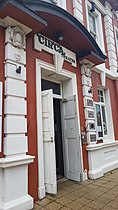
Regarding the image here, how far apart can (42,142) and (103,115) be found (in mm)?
3738

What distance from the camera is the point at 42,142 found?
3920mm

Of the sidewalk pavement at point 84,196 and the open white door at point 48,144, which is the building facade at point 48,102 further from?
the sidewalk pavement at point 84,196

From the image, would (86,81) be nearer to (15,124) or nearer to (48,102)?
(48,102)

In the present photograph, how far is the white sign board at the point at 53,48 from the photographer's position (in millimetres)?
4289

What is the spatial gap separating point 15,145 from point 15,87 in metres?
1.15

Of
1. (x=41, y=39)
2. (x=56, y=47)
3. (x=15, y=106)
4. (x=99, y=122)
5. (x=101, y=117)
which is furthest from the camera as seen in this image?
(x=101, y=117)

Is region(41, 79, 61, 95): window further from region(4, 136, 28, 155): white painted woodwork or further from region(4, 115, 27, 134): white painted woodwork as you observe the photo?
region(4, 136, 28, 155): white painted woodwork

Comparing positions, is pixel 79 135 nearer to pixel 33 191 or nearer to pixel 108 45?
pixel 33 191

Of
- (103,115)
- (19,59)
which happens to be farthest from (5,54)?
(103,115)

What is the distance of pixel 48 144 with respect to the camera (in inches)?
157

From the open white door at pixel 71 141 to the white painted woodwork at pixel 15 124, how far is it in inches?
72.3

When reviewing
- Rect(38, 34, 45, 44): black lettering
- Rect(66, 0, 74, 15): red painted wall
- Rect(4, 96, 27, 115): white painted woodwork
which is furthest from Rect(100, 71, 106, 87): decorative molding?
Rect(4, 96, 27, 115): white painted woodwork

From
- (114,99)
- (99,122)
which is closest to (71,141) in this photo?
(99,122)

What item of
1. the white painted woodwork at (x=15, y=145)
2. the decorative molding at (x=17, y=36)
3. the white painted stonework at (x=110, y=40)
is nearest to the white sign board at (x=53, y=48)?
the decorative molding at (x=17, y=36)
